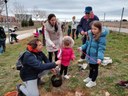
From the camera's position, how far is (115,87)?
4289 millimetres

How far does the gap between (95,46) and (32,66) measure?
51.2 inches

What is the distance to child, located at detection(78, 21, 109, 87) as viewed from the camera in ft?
12.6

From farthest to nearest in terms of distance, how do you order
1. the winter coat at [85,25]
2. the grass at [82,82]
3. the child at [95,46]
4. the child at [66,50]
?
the winter coat at [85,25] → the child at [66,50] → the grass at [82,82] → the child at [95,46]

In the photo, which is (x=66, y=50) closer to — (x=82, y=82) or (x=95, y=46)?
(x=95, y=46)

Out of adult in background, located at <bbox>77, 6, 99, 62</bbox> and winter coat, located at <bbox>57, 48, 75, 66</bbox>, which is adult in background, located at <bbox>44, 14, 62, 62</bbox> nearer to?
winter coat, located at <bbox>57, 48, 75, 66</bbox>

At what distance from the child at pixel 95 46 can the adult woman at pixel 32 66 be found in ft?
2.46

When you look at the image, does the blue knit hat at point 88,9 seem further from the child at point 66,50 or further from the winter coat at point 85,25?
the child at point 66,50

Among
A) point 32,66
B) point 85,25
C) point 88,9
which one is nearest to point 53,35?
point 85,25

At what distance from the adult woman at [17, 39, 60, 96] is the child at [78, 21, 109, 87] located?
749 millimetres

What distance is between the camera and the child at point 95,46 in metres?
3.84

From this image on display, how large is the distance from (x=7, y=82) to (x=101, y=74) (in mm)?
2372

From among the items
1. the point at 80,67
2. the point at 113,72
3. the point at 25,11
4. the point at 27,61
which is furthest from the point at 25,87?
the point at 25,11

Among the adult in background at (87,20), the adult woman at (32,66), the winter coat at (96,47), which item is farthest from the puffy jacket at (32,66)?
the adult in background at (87,20)

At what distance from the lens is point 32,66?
3.71 m
